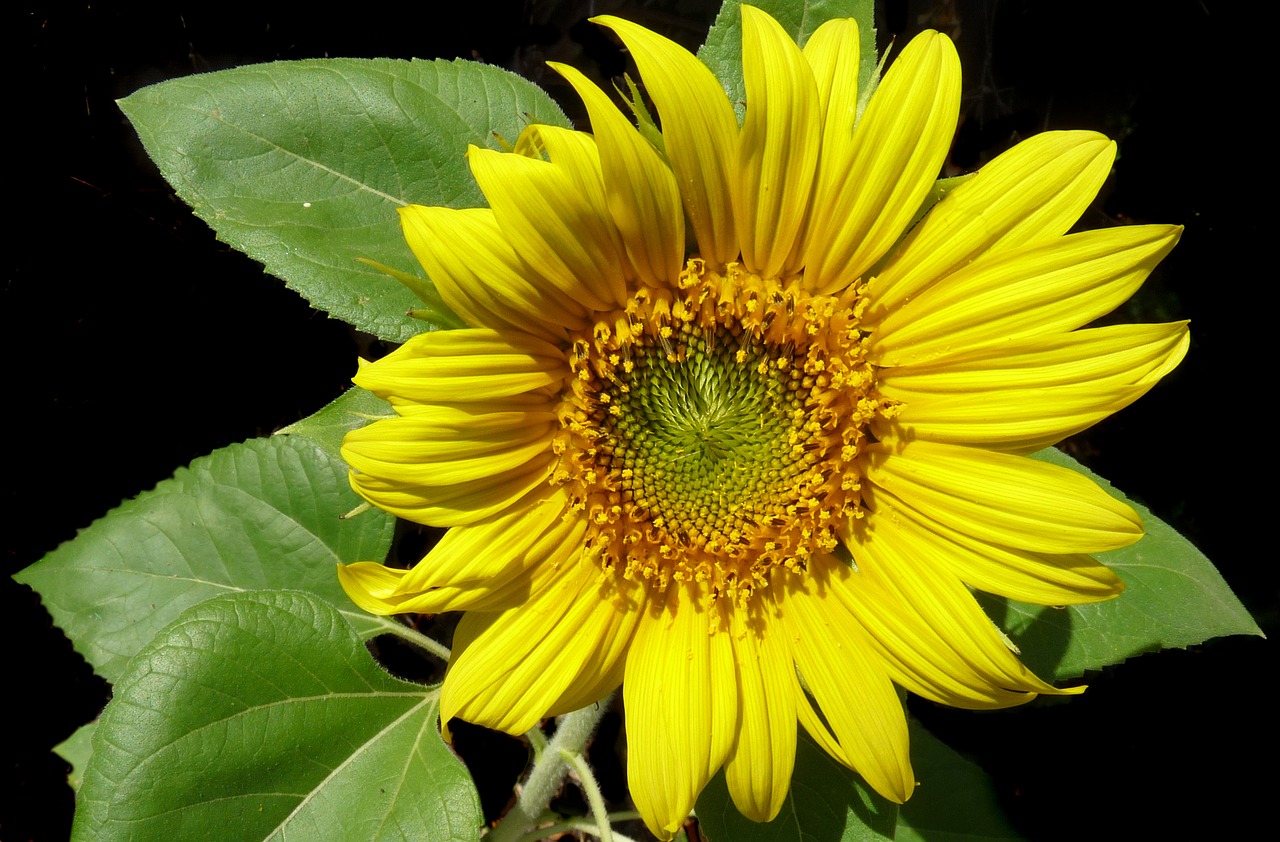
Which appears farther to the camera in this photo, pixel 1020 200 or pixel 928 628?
pixel 928 628

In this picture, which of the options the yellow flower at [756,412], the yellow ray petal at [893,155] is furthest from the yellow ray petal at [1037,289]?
the yellow ray petal at [893,155]

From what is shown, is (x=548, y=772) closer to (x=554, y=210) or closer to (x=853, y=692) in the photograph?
(x=853, y=692)

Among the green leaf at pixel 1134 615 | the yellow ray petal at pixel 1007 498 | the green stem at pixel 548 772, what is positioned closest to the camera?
the yellow ray petal at pixel 1007 498

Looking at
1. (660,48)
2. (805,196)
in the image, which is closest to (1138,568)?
Result: (805,196)

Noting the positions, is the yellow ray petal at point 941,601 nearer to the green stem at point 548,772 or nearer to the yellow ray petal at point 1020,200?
the yellow ray petal at point 1020,200

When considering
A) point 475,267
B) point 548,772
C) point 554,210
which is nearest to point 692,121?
point 554,210

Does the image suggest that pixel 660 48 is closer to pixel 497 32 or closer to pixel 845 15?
pixel 845 15

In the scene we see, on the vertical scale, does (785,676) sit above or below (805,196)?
below
